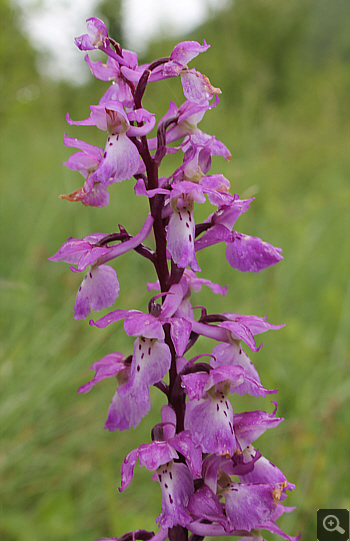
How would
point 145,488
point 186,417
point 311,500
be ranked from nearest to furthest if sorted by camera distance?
point 186,417 < point 311,500 < point 145,488

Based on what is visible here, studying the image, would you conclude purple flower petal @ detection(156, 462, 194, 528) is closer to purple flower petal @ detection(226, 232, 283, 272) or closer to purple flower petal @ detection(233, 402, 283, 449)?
purple flower petal @ detection(233, 402, 283, 449)

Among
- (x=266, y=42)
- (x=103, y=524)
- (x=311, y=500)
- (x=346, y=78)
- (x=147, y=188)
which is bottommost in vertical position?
(x=103, y=524)

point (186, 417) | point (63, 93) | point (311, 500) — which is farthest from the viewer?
point (63, 93)

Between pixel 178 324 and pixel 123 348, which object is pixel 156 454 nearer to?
pixel 178 324

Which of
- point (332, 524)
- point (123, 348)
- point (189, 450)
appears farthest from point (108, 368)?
point (123, 348)

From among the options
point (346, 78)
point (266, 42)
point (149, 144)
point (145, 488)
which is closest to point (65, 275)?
point (145, 488)

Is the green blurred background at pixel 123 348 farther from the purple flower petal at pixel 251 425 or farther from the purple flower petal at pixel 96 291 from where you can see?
the purple flower petal at pixel 251 425

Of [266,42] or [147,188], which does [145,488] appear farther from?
[266,42]
